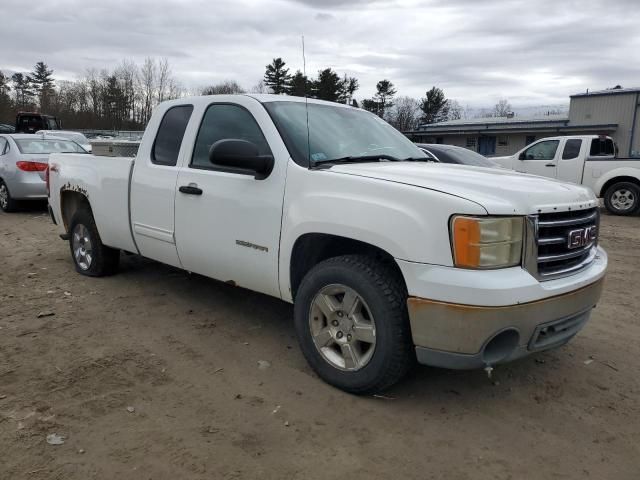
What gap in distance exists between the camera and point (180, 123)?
4.64m

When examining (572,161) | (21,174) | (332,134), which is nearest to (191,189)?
(332,134)

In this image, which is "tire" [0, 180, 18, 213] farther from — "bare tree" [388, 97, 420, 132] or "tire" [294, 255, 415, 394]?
"bare tree" [388, 97, 420, 132]

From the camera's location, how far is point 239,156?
11.6 feet

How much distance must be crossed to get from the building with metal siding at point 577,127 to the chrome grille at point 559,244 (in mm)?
28443

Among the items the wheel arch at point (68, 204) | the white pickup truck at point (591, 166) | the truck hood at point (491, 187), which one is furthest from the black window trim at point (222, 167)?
the white pickup truck at point (591, 166)

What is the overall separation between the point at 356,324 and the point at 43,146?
1049 centimetres

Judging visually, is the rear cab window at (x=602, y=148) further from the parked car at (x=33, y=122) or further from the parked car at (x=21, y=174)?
the parked car at (x=33, y=122)

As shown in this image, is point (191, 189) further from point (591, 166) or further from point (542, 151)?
point (542, 151)

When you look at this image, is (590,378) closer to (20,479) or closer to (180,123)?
(20,479)

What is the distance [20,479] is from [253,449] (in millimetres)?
1091

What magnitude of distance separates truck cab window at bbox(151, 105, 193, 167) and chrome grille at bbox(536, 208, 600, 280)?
9.73 ft

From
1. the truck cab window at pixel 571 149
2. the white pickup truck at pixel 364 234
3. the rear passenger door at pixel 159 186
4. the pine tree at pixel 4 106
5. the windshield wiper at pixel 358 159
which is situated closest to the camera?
the white pickup truck at pixel 364 234

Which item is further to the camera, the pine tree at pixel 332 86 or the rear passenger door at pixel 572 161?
the rear passenger door at pixel 572 161

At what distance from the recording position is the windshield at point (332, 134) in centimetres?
374
